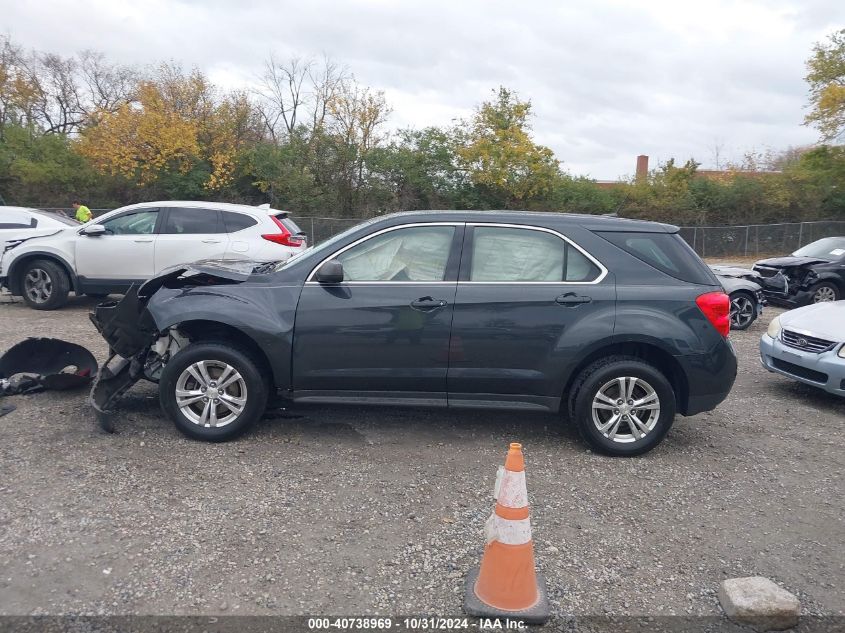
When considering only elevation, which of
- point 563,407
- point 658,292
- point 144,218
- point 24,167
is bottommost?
point 563,407

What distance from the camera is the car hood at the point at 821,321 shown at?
6.30 metres

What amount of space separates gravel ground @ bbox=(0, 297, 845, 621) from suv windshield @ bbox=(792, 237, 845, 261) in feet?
27.9

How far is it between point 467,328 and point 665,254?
164cm

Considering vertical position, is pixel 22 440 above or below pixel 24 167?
below

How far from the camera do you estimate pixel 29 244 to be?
9938mm

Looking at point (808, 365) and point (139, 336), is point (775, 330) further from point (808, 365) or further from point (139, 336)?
point (139, 336)

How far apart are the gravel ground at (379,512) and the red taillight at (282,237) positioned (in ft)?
15.3

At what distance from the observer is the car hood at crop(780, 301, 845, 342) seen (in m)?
6.30

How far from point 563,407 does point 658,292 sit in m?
1.16

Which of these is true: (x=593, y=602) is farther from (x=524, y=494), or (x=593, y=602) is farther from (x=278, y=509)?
(x=278, y=509)

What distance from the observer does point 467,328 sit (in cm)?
473

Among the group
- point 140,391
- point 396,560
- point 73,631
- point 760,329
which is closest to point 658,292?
point 396,560

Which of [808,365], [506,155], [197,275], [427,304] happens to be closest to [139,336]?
[197,275]

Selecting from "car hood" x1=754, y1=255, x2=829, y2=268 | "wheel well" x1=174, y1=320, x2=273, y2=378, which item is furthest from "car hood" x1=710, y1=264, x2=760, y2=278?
"wheel well" x1=174, y1=320, x2=273, y2=378
